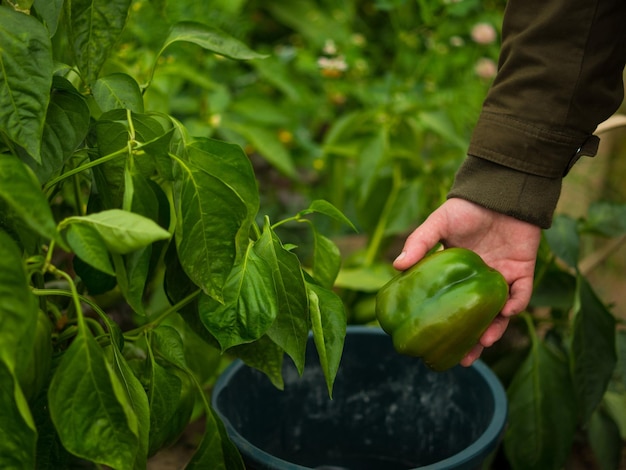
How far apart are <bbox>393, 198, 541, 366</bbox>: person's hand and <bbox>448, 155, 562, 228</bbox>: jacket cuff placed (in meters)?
0.02

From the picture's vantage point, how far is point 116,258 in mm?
745

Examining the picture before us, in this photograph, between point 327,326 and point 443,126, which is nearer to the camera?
point 327,326

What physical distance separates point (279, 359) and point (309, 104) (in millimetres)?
1512

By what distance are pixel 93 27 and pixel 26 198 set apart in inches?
9.3

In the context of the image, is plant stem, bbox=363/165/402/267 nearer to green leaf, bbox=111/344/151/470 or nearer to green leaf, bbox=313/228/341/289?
green leaf, bbox=313/228/341/289

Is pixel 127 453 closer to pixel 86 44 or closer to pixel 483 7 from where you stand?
pixel 86 44

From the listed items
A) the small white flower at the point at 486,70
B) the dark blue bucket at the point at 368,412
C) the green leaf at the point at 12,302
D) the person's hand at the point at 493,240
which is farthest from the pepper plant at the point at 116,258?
the small white flower at the point at 486,70

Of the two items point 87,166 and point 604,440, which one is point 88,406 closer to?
point 87,166

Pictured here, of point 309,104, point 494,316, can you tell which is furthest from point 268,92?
point 494,316

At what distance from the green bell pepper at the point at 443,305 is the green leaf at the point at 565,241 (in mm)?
421

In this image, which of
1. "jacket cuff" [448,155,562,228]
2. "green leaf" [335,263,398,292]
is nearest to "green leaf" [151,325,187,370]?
"jacket cuff" [448,155,562,228]

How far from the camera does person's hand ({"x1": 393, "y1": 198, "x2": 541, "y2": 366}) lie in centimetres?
111

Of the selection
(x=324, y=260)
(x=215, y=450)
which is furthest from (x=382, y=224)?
(x=215, y=450)

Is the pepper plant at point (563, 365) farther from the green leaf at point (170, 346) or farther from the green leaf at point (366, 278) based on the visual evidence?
the green leaf at point (170, 346)
